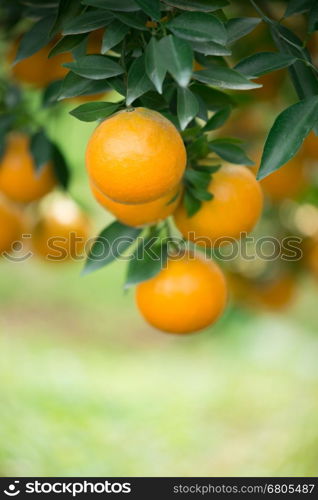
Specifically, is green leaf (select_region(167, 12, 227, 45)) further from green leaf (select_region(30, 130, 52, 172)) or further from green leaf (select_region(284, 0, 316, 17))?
green leaf (select_region(30, 130, 52, 172))

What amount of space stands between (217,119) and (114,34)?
199 mm

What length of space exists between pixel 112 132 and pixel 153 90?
0.09m

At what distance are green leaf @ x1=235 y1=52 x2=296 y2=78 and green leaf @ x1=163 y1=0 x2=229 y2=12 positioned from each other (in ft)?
0.24

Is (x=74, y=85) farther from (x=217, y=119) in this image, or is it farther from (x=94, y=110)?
(x=217, y=119)

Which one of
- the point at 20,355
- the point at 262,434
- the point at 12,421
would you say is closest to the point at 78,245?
the point at 12,421

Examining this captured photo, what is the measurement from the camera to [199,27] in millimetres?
638

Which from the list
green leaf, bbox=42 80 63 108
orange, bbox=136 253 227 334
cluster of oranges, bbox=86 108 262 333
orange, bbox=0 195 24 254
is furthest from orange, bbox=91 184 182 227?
orange, bbox=0 195 24 254

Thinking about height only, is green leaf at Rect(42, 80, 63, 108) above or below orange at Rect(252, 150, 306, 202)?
above

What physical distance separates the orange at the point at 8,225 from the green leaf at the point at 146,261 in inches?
14.4

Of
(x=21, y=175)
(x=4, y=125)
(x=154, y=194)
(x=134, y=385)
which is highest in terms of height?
(x=4, y=125)

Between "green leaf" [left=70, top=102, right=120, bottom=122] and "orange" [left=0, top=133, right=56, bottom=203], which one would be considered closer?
"green leaf" [left=70, top=102, right=120, bottom=122]

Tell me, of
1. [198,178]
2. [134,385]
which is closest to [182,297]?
[198,178]

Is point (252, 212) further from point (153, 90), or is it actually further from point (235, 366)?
point (235, 366)

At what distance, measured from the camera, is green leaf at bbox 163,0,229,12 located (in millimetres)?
675
